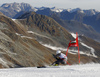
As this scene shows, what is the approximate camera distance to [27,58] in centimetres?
7088

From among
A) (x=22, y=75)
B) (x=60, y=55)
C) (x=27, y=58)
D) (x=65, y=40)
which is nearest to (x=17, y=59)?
(x=27, y=58)

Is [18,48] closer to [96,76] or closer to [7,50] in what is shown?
[7,50]

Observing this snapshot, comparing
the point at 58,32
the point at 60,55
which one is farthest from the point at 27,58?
the point at 58,32

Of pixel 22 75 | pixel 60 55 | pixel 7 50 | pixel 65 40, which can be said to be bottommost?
pixel 65 40

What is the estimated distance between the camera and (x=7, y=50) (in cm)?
6850

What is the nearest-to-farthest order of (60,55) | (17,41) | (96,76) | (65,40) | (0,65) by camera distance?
(96,76) < (60,55) < (0,65) < (17,41) < (65,40)

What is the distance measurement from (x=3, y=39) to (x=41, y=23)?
12776cm

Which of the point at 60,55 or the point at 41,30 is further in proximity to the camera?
the point at 41,30

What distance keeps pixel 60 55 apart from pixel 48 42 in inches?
5339

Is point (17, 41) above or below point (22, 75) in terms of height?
below

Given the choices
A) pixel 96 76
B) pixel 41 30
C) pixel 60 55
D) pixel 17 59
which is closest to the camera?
pixel 96 76

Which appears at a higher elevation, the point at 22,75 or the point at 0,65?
the point at 22,75

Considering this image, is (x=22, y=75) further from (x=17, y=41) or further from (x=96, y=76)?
(x=17, y=41)

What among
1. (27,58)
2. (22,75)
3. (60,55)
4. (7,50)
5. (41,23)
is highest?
(22,75)
